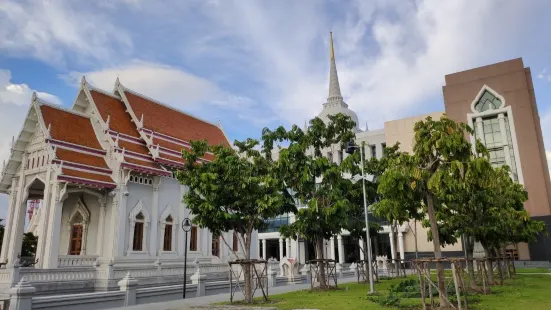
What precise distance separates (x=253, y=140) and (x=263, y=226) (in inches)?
152

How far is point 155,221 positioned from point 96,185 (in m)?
5.37

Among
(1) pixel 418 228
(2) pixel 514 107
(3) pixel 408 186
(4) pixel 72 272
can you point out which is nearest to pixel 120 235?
(4) pixel 72 272

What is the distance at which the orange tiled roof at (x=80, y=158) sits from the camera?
2484 centimetres

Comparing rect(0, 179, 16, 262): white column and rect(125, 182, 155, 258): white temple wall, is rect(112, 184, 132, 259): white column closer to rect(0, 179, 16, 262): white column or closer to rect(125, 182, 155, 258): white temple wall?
rect(125, 182, 155, 258): white temple wall

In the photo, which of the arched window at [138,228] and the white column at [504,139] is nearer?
the arched window at [138,228]

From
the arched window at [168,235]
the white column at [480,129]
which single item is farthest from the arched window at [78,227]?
the white column at [480,129]

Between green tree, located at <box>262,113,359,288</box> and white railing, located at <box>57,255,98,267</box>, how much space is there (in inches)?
475

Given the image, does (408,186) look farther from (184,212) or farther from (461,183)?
(184,212)

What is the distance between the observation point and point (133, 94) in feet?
110

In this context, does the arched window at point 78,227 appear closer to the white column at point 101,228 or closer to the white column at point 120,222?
the white column at point 101,228

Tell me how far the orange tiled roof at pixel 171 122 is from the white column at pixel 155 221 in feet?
15.8

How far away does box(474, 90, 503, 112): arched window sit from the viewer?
4616cm

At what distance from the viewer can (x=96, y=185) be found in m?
25.4

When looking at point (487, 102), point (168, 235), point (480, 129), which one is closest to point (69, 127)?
point (168, 235)
